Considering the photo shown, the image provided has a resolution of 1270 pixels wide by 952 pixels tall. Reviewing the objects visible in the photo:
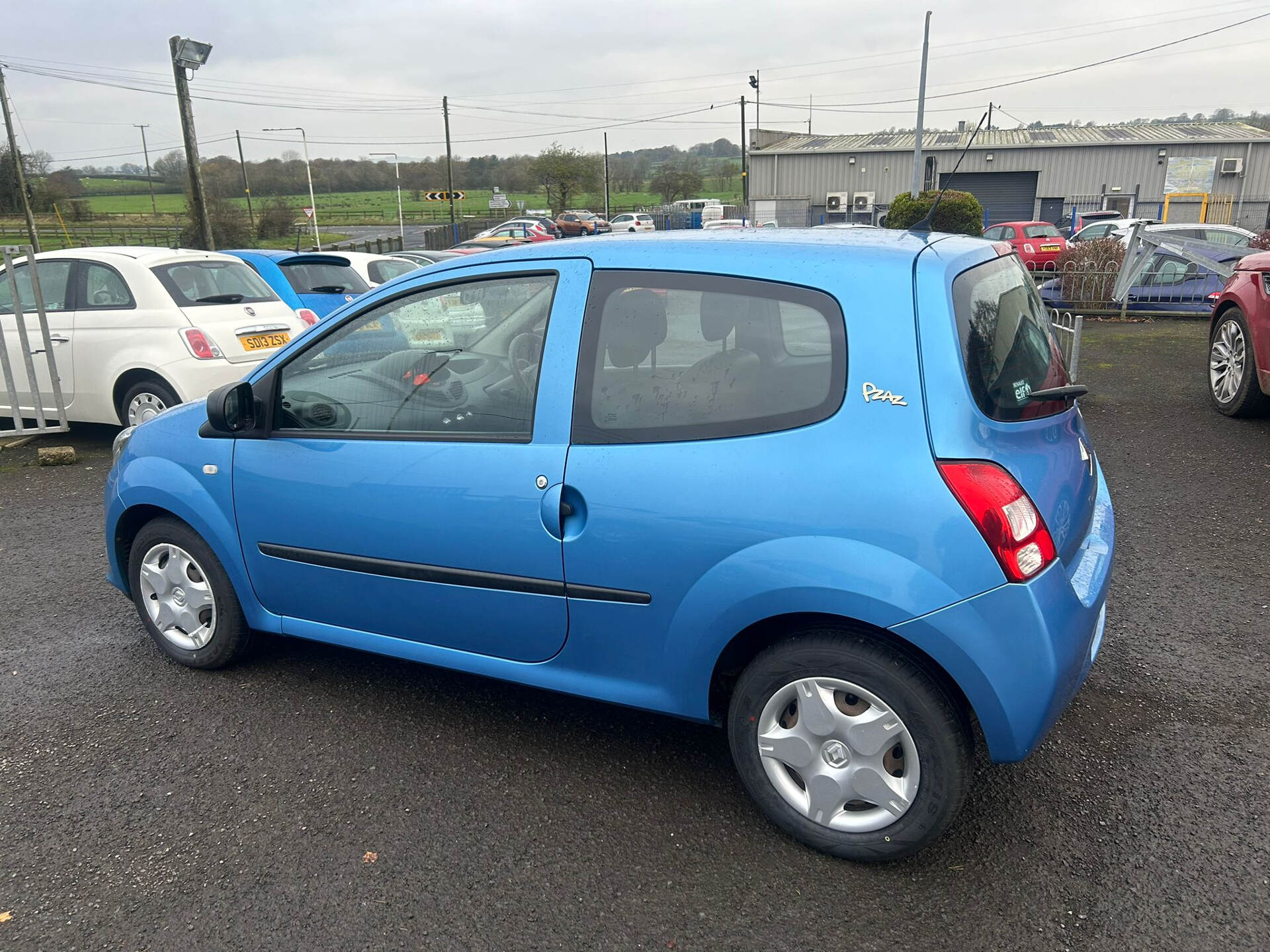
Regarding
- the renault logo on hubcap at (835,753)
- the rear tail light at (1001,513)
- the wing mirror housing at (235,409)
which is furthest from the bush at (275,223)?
the rear tail light at (1001,513)

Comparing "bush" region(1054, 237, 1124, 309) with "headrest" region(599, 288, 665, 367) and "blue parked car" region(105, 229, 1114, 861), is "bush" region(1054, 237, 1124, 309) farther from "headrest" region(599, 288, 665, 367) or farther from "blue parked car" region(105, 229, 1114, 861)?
"headrest" region(599, 288, 665, 367)

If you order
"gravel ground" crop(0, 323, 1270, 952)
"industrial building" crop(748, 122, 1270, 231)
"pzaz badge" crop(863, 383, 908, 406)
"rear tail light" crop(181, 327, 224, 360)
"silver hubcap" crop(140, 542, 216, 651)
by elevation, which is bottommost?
"gravel ground" crop(0, 323, 1270, 952)

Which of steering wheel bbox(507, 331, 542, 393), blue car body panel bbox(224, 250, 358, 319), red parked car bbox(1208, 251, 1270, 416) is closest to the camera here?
steering wheel bbox(507, 331, 542, 393)

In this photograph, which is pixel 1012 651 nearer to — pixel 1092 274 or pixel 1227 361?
pixel 1227 361

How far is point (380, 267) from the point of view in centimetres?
1166

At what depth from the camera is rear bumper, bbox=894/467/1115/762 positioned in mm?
2250

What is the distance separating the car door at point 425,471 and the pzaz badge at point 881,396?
88cm

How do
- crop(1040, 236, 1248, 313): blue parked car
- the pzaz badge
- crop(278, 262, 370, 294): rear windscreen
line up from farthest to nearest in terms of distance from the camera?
1. crop(1040, 236, 1248, 313): blue parked car
2. crop(278, 262, 370, 294): rear windscreen
3. the pzaz badge

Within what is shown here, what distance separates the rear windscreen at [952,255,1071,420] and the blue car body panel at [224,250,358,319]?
763cm

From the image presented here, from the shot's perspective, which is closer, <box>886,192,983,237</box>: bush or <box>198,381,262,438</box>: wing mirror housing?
<box>198,381,262,438</box>: wing mirror housing

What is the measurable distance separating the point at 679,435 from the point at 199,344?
A: 19.6 ft

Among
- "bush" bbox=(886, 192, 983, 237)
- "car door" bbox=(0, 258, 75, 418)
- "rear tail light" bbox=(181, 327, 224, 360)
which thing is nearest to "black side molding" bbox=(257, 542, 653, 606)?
"rear tail light" bbox=(181, 327, 224, 360)

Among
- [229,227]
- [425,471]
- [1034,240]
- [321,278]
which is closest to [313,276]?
[321,278]

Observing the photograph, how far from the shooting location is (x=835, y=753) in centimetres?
251
